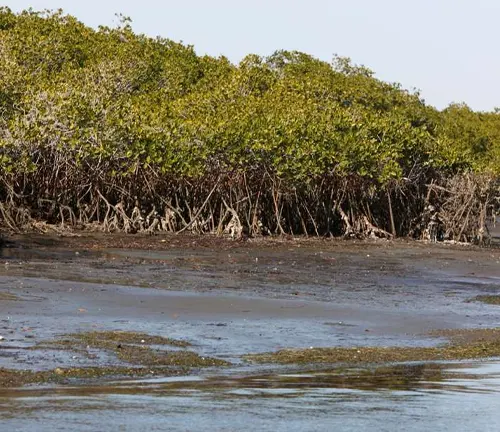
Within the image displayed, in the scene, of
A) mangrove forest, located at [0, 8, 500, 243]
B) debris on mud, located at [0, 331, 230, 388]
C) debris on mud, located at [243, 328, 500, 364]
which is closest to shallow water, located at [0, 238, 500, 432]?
debris on mud, located at [0, 331, 230, 388]

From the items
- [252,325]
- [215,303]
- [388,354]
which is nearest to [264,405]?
[388,354]

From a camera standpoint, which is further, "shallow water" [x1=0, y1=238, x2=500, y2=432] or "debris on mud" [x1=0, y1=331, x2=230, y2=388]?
"debris on mud" [x1=0, y1=331, x2=230, y2=388]

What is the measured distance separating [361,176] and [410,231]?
2.38 m

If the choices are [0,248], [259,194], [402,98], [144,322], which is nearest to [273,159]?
[259,194]

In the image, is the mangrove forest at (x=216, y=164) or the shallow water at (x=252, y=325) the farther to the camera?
the mangrove forest at (x=216, y=164)

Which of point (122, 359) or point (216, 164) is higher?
point (216, 164)

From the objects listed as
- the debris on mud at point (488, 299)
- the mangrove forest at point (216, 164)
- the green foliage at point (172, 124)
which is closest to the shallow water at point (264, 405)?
the debris on mud at point (488, 299)

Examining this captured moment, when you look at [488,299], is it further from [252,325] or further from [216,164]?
[216,164]

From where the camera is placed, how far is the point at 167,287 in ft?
51.2

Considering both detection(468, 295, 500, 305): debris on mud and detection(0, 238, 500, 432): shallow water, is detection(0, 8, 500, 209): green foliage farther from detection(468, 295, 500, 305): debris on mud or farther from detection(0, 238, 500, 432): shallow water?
detection(468, 295, 500, 305): debris on mud

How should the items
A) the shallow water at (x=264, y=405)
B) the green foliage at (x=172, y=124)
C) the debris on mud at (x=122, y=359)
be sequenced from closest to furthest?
1. the shallow water at (x=264, y=405)
2. the debris on mud at (x=122, y=359)
3. the green foliage at (x=172, y=124)

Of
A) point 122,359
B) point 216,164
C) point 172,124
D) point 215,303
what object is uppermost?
point 172,124

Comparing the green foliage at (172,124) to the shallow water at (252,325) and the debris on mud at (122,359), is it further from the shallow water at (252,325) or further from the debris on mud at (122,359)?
the debris on mud at (122,359)

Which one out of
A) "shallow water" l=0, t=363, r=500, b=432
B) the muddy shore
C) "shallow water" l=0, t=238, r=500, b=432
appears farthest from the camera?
the muddy shore
